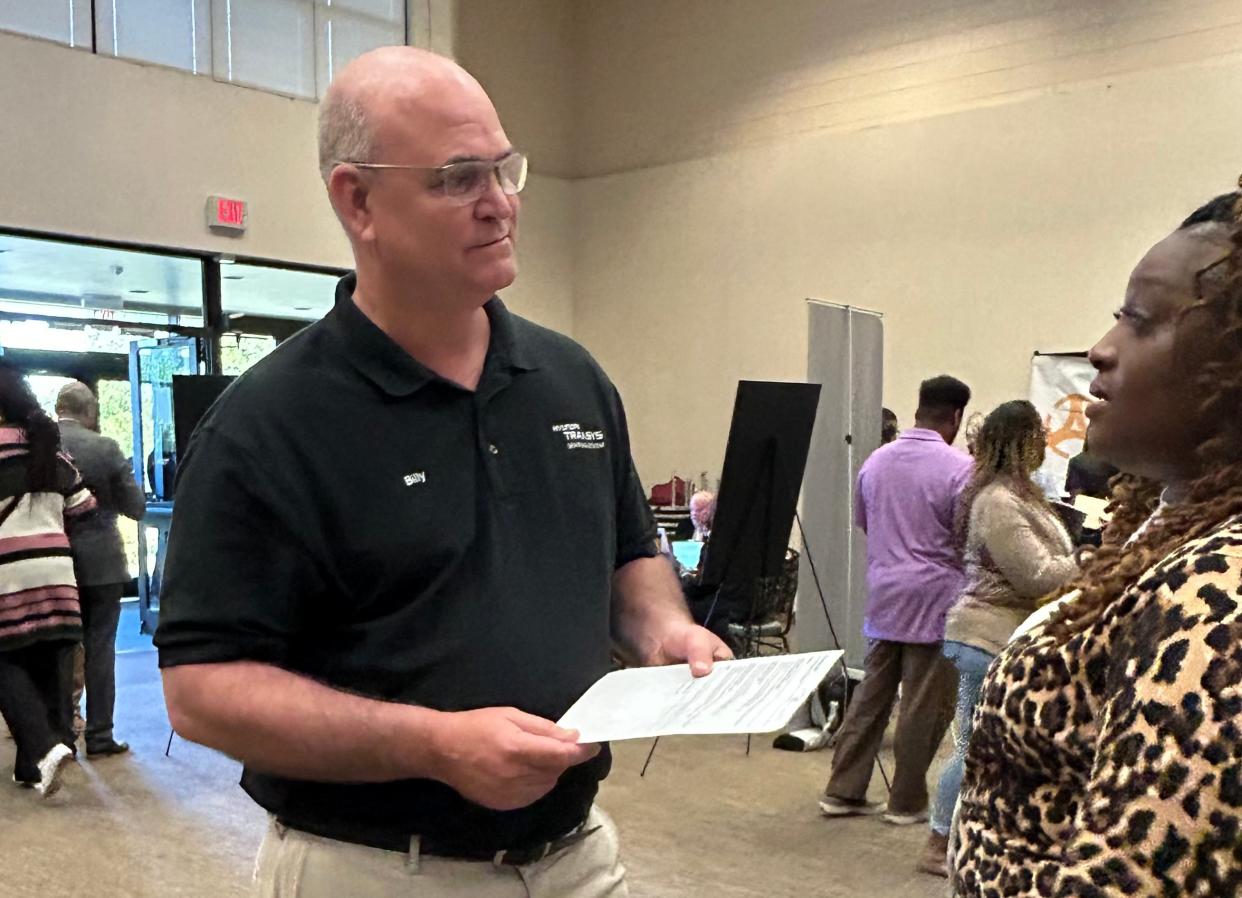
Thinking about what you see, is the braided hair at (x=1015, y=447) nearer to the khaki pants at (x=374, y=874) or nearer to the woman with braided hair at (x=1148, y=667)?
the woman with braided hair at (x=1148, y=667)

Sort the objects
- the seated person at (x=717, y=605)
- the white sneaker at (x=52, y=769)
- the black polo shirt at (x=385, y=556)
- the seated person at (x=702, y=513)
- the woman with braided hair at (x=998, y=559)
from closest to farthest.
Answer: the black polo shirt at (x=385, y=556) < the woman with braided hair at (x=998, y=559) < the white sneaker at (x=52, y=769) < the seated person at (x=717, y=605) < the seated person at (x=702, y=513)

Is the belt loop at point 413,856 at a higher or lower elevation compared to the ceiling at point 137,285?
lower

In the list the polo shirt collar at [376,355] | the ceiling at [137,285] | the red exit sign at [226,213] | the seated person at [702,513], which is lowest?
the seated person at [702,513]

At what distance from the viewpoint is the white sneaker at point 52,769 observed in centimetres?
461

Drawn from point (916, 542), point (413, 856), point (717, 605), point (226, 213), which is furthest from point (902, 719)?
point (226, 213)

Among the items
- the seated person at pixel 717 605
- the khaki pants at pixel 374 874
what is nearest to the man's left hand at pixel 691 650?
the khaki pants at pixel 374 874

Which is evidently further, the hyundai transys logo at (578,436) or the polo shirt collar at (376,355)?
the hyundai transys logo at (578,436)

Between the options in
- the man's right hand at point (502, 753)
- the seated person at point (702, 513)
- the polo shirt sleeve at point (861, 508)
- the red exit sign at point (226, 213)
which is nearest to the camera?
the man's right hand at point (502, 753)

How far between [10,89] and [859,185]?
19.2 feet

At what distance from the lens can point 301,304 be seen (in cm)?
934

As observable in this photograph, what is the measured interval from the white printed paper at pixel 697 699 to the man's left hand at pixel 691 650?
0.05 ft

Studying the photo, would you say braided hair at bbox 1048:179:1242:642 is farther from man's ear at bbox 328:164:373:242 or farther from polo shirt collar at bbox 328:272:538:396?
man's ear at bbox 328:164:373:242

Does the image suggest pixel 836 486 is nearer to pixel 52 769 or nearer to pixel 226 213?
pixel 52 769

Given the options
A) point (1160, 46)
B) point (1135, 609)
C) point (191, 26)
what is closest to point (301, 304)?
point (191, 26)
